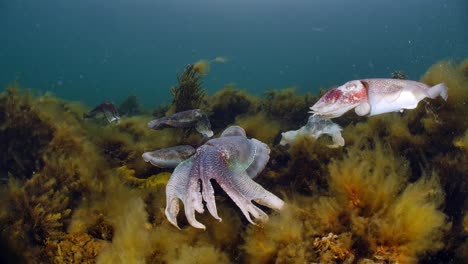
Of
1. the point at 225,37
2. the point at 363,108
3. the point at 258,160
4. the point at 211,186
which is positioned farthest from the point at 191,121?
the point at 225,37

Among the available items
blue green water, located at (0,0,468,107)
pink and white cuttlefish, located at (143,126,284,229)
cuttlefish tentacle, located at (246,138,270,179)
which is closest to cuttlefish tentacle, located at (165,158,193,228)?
pink and white cuttlefish, located at (143,126,284,229)

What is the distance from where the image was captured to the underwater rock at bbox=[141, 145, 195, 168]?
2.95m

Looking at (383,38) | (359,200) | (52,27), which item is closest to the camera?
(359,200)

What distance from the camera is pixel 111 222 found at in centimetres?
280

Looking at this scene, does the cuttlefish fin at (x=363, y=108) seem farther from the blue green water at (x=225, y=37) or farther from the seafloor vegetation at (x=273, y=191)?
the blue green water at (x=225, y=37)

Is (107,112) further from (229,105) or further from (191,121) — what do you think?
(229,105)

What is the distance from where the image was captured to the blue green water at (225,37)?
90625mm

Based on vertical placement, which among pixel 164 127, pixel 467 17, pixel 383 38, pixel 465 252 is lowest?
pixel 383 38

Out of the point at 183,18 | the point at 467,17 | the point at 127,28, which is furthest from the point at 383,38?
the point at 127,28

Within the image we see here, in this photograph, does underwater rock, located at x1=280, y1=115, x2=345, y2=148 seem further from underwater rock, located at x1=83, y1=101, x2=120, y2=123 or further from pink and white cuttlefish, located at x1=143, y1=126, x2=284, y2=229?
underwater rock, located at x1=83, y1=101, x2=120, y2=123

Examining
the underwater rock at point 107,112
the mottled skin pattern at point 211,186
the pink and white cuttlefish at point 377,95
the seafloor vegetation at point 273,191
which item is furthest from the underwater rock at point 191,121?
the pink and white cuttlefish at point 377,95

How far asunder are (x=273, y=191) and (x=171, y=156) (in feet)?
3.71

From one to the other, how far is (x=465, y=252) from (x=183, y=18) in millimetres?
155542

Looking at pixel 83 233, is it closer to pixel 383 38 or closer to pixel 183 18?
pixel 383 38
